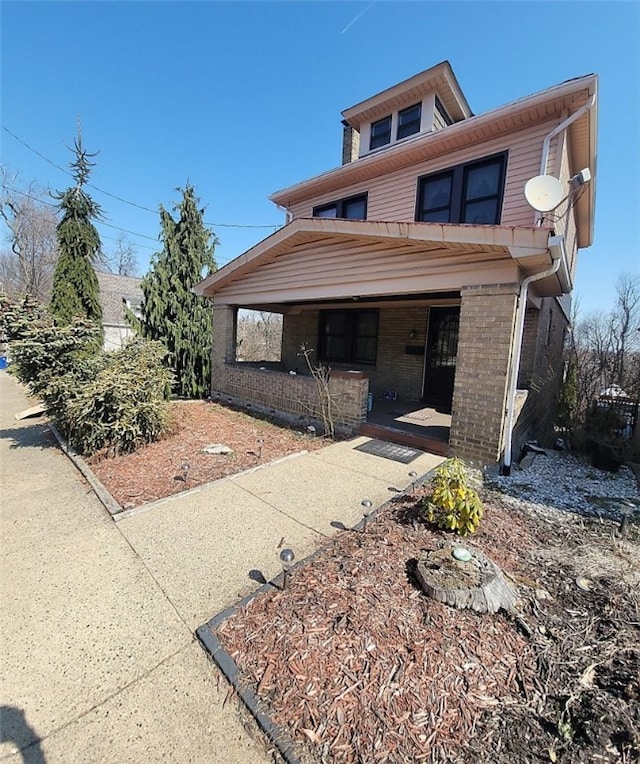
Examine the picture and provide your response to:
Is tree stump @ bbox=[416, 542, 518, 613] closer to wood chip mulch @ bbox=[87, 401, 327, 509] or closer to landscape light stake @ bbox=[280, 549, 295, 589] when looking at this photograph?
landscape light stake @ bbox=[280, 549, 295, 589]

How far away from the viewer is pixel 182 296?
10227 millimetres

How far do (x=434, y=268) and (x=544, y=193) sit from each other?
1669mm

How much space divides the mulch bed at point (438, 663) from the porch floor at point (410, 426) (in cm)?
296

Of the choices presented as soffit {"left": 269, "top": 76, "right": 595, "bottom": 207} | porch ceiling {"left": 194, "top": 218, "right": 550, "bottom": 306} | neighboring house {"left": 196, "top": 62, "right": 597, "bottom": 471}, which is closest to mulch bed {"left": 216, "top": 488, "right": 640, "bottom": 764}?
neighboring house {"left": 196, "top": 62, "right": 597, "bottom": 471}

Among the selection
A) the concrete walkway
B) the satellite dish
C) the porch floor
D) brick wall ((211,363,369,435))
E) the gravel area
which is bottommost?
the concrete walkway

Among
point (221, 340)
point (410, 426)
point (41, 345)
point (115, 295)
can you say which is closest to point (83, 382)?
point (41, 345)

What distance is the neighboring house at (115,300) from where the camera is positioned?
23.6m

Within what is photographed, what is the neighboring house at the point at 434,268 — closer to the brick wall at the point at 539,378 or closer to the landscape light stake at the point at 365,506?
the brick wall at the point at 539,378

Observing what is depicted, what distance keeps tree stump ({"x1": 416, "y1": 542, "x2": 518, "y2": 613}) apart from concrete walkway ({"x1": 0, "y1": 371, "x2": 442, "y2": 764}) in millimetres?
1064

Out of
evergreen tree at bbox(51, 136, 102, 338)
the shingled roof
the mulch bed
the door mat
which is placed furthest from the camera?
the shingled roof

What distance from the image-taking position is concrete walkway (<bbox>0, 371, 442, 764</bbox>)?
1626 millimetres

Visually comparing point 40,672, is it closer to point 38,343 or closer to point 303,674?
point 303,674

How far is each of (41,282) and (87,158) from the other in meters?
15.4

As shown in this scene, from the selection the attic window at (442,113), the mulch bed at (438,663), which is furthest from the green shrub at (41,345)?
the attic window at (442,113)
